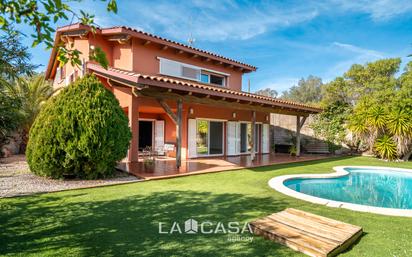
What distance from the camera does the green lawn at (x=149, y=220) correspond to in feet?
12.7

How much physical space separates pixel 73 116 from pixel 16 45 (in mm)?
2659

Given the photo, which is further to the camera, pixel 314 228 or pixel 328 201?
pixel 328 201

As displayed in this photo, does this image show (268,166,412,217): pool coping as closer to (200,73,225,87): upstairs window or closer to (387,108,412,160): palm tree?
(387,108,412,160): palm tree

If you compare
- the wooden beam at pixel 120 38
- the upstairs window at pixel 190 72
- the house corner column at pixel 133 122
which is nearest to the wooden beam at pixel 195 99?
the house corner column at pixel 133 122

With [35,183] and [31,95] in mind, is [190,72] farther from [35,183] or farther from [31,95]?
[31,95]

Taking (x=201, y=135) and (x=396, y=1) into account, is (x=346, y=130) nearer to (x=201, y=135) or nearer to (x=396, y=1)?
(x=396, y=1)

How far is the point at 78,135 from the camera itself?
28.3 ft

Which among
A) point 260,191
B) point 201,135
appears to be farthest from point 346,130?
point 260,191

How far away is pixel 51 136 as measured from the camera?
8.56 meters

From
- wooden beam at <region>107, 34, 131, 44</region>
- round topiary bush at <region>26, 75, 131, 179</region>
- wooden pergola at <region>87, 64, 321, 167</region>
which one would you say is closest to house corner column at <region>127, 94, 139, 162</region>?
wooden pergola at <region>87, 64, 321, 167</region>

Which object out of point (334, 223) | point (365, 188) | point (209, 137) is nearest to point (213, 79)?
point (209, 137)

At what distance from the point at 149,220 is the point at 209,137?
11.7 m

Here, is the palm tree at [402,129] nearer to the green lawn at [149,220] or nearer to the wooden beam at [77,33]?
the green lawn at [149,220]

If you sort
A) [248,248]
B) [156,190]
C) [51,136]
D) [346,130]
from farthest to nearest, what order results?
1. [346,130]
2. [51,136]
3. [156,190]
4. [248,248]
